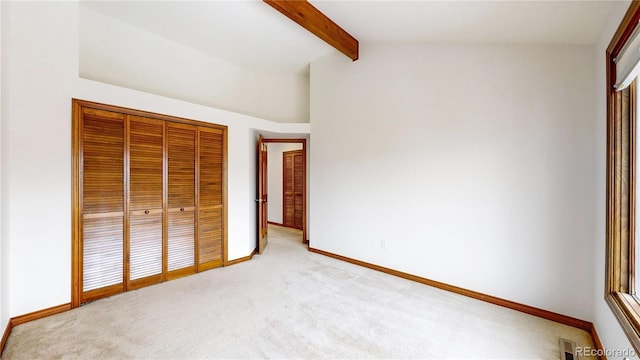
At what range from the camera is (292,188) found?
6.31 metres

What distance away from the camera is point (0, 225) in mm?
1932

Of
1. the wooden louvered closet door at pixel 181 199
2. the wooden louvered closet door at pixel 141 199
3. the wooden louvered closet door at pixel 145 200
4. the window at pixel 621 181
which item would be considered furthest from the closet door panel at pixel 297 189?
the window at pixel 621 181

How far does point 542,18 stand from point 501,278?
7.36 feet

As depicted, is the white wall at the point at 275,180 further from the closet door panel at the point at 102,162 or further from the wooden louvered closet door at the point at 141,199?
the closet door panel at the point at 102,162

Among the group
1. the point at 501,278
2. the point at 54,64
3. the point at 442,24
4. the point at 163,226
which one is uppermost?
the point at 442,24

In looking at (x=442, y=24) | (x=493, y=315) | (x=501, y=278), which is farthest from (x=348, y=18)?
(x=493, y=315)

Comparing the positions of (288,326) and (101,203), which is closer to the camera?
(288,326)

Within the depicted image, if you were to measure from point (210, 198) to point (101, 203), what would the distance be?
1110 millimetres

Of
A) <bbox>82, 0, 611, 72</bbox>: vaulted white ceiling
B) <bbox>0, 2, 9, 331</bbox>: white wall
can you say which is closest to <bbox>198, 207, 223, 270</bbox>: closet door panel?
A: <bbox>0, 2, 9, 331</bbox>: white wall

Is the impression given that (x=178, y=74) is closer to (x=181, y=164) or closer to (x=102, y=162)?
(x=181, y=164)

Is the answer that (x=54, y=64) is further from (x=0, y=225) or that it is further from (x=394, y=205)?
(x=394, y=205)

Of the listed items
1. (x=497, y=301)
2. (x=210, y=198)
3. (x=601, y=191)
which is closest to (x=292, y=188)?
(x=210, y=198)

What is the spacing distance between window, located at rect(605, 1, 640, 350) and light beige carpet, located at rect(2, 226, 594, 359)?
612 mm

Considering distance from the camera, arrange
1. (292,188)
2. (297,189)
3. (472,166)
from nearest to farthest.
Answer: (472,166) → (297,189) → (292,188)
